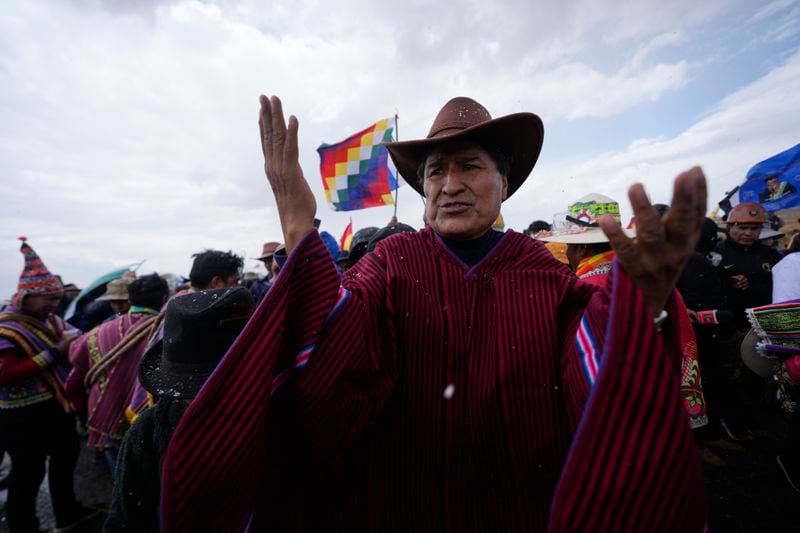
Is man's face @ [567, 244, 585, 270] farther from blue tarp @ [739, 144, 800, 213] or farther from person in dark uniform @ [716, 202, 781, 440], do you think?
blue tarp @ [739, 144, 800, 213]

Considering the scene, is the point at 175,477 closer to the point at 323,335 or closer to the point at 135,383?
the point at 323,335

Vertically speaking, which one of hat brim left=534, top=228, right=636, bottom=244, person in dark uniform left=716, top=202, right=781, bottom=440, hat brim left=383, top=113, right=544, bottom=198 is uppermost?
hat brim left=383, top=113, right=544, bottom=198

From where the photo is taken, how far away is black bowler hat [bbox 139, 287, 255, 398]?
166 centimetres

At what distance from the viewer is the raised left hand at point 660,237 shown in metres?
0.71

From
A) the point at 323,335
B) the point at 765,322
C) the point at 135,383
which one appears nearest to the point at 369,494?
the point at 323,335

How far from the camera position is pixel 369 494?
1299 millimetres

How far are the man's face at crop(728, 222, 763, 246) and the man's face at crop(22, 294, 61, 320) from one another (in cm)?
776

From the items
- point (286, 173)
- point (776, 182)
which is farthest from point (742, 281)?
point (286, 173)

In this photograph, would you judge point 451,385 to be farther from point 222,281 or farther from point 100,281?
point 100,281

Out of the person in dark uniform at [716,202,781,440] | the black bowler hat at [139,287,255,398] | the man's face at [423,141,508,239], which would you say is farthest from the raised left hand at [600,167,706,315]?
the person in dark uniform at [716,202,781,440]

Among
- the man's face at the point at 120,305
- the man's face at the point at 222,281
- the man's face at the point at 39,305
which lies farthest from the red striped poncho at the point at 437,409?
the man's face at the point at 120,305

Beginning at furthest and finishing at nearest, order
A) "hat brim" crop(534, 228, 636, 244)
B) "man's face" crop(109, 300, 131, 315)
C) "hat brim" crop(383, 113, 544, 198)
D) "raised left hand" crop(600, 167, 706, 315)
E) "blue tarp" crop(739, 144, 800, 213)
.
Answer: "blue tarp" crop(739, 144, 800, 213) < "man's face" crop(109, 300, 131, 315) < "hat brim" crop(534, 228, 636, 244) < "hat brim" crop(383, 113, 544, 198) < "raised left hand" crop(600, 167, 706, 315)

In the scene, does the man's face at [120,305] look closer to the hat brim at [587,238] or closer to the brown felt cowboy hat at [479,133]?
the brown felt cowboy hat at [479,133]

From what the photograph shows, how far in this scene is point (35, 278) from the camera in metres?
3.35
